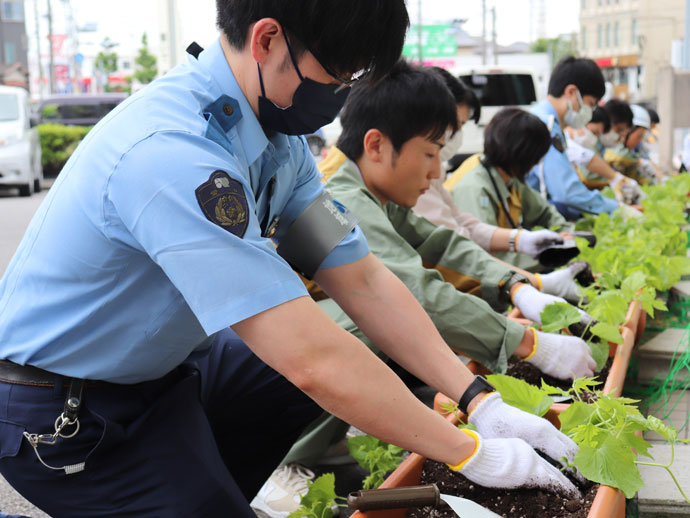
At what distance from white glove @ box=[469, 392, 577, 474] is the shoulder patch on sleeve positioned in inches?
33.7

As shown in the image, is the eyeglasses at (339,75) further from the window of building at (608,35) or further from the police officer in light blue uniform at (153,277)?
the window of building at (608,35)

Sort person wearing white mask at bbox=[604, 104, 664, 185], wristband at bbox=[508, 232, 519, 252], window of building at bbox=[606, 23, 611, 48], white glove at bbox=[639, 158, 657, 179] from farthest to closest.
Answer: window of building at bbox=[606, 23, 611, 48] < white glove at bbox=[639, 158, 657, 179] < person wearing white mask at bbox=[604, 104, 664, 185] < wristband at bbox=[508, 232, 519, 252]

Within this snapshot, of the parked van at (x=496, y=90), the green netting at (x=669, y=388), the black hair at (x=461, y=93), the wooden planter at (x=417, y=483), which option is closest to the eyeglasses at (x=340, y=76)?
the wooden planter at (x=417, y=483)

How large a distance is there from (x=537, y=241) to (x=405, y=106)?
4.98 feet

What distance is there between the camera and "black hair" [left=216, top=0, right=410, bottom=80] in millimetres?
1433

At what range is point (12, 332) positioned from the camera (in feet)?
5.10

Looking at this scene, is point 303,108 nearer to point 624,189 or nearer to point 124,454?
point 124,454

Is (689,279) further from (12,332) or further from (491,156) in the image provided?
(12,332)

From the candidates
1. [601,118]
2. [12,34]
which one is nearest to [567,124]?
[601,118]

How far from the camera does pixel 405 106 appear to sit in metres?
2.62

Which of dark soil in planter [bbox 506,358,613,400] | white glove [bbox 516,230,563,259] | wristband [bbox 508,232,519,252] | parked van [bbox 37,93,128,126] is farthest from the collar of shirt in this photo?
parked van [bbox 37,93,128,126]

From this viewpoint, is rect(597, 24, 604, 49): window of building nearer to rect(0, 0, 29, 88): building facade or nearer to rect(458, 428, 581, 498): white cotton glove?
rect(0, 0, 29, 88): building facade

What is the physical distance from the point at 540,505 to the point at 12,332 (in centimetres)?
116

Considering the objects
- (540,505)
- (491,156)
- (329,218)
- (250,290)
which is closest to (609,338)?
(540,505)
